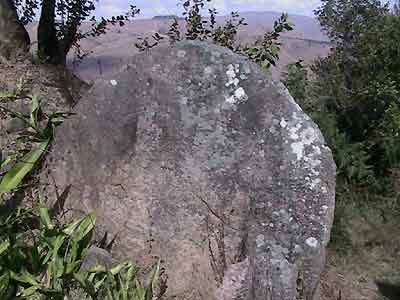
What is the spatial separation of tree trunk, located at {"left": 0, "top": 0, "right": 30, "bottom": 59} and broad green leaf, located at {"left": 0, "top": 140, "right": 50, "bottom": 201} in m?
2.26

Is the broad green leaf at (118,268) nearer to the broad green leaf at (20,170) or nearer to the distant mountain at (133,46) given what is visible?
the broad green leaf at (20,170)

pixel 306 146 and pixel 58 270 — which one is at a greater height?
pixel 306 146

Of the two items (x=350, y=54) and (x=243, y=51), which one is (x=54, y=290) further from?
(x=350, y=54)

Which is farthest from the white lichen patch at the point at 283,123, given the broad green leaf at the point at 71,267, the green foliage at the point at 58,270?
the broad green leaf at the point at 71,267

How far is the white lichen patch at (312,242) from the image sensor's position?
372cm

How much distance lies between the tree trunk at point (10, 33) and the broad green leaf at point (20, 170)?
2.26 meters

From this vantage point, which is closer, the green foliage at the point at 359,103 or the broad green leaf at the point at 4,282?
the broad green leaf at the point at 4,282

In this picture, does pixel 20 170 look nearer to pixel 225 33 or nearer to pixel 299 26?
pixel 225 33

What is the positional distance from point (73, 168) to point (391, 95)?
3.00 meters

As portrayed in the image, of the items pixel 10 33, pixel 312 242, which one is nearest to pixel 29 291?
pixel 312 242

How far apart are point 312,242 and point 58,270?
4.38 ft

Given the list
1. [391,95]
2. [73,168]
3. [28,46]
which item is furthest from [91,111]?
[391,95]

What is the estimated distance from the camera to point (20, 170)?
410 cm

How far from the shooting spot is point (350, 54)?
688 cm
